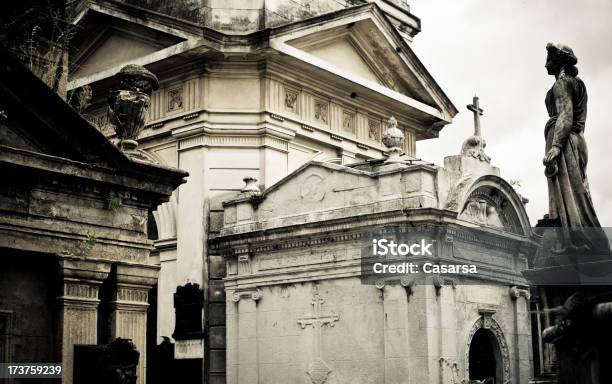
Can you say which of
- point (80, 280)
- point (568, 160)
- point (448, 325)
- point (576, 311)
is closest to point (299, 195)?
point (448, 325)

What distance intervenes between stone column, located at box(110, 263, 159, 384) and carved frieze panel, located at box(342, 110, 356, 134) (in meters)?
14.7

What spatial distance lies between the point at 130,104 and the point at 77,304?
7.93ft

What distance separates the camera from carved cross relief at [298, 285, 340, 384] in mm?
19344

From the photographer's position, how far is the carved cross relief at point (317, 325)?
19344 mm

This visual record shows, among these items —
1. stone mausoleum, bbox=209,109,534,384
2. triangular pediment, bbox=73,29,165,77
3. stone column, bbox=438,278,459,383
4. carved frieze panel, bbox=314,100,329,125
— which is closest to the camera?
stone column, bbox=438,278,459,383

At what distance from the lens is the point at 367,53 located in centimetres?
2611

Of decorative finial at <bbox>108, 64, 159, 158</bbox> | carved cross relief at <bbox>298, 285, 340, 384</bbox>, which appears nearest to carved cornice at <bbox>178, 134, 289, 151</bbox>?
carved cross relief at <bbox>298, 285, 340, 384</bbox>

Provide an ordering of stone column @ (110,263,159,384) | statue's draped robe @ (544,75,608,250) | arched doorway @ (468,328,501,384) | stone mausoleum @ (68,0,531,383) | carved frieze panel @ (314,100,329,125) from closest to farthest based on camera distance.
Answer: statue's draped robe @ (544,75,608,250) → stone column @ (110,263,159,384) → stone mausoleum @ (68,0,531,383) → arched doorway @ (468,328,501,384) → carved frieze panel @ (314,100,329,125)

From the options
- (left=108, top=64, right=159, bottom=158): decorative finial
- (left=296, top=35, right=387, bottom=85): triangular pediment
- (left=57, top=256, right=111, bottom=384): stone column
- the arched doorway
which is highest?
(left=296, top=35, right=387, bottom=85): triangular pediment

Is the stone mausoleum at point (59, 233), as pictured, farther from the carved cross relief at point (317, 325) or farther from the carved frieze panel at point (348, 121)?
the carved frieze panel at point (348, 121)

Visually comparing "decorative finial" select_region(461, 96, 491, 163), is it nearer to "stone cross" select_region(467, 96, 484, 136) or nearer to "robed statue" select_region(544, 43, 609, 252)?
"stone cross" select_region(467, 96, 484, 136)

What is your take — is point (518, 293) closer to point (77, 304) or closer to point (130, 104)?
point (130, 104)

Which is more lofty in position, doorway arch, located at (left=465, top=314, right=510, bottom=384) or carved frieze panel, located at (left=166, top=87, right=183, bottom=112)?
carved frieze panel, located at (left=166, top=87, right=183, bottom=112)

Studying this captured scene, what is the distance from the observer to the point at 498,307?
2031 cm
